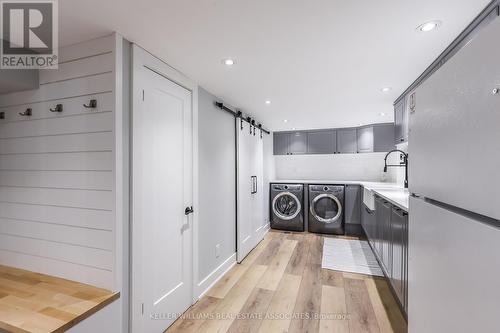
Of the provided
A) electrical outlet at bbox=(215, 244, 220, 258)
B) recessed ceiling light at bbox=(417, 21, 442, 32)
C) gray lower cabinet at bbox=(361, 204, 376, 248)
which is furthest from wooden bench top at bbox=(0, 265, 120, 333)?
gray lower cabinet at bbox=(361, 204, 376, 248)

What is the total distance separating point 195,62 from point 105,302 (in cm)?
180

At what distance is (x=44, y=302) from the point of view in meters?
1.38

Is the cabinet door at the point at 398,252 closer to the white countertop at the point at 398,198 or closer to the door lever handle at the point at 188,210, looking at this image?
the white countertop at the point at 398,198

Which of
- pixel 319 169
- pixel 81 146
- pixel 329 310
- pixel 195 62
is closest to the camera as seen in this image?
pixel 81 146

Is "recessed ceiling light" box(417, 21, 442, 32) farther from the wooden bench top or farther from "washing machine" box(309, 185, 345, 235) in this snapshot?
"washing machine" box(309, 185, 345, 235)

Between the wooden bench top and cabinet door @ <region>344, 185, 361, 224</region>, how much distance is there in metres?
4.08

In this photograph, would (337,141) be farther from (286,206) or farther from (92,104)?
(92,104)

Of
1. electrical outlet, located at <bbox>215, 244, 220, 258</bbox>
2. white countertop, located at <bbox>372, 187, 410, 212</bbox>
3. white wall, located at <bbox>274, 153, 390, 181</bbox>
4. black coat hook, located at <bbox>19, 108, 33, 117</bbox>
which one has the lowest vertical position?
electrical outlet, located at <bbox>215, 244, 220, 258</bbox>

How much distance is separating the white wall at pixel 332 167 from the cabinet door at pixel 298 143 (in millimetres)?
273

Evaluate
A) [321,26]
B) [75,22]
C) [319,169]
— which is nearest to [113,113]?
[75,22]

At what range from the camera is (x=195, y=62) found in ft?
6.29

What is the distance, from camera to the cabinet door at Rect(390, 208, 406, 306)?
72.3 inches

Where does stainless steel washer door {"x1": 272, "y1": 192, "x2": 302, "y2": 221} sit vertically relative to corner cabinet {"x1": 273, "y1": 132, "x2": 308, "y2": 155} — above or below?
below

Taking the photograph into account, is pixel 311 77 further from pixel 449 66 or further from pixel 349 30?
pixel 449 66
